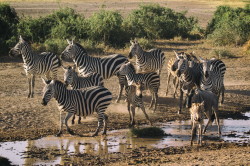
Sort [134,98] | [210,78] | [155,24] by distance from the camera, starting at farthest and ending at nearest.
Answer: [155,24], [210,78], [134,98]

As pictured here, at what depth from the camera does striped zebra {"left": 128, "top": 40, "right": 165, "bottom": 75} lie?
18.1 metres

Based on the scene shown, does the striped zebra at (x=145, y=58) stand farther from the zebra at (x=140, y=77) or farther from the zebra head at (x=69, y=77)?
the zebra head at (x=69, y=77)

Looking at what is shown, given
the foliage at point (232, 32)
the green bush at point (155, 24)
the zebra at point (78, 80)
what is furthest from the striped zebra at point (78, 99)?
the green bush at point (155, 24)

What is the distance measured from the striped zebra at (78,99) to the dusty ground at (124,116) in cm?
74

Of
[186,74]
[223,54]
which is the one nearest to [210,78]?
[186,74]

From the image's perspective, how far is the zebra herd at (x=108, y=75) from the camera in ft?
42.9

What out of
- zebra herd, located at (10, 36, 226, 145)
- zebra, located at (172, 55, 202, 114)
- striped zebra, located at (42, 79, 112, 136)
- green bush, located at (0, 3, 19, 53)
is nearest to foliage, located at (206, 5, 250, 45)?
zebra herd, located at (10, 36, 226, 145)

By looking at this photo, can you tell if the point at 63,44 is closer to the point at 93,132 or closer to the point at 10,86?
the point at 10,86

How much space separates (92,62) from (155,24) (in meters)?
14.5

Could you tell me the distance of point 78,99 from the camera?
1309cm

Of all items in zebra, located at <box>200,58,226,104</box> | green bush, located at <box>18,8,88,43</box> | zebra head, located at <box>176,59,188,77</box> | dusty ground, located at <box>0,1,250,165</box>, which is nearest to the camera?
dusty ground, located at <box>0,1,250,165</box>

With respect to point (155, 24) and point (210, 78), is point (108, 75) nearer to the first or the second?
point (210, 78)

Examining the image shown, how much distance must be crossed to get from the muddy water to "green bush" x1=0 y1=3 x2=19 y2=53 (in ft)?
39.4

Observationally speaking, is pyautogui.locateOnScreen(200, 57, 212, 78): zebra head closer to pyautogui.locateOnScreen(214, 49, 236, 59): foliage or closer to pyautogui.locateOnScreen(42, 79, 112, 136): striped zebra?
pyautogui.locateOnScreen(42, 79, 112, 136): striped zebra
